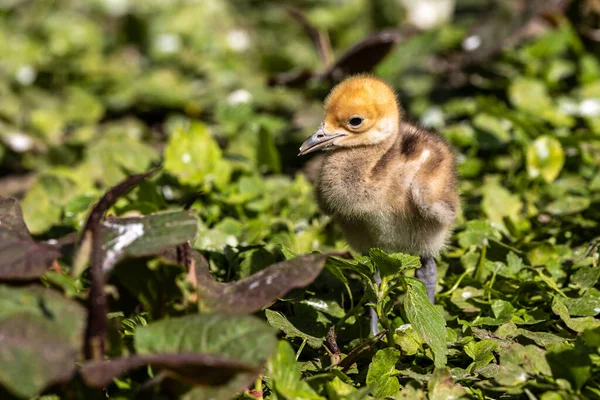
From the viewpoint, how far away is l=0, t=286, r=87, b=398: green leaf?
1.78 meters

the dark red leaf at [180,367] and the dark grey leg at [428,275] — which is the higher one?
the dark red leaf at [180,367]

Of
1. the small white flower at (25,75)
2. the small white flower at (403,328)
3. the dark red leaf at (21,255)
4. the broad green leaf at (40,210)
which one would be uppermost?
the small white flower at (25,75)

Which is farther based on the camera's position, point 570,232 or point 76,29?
point 76,29

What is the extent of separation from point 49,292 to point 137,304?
0.56 meters

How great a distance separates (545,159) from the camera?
3.84m

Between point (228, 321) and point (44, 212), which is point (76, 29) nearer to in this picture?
point (44, 212)

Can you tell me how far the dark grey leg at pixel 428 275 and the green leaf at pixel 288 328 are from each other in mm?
493

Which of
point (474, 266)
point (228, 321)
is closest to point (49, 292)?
point (228, 321)

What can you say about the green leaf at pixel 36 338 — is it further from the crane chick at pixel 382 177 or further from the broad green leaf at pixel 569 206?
the broad green leaf at pixel 569 206

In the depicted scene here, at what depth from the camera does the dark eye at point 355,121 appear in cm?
280

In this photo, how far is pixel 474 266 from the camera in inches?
123

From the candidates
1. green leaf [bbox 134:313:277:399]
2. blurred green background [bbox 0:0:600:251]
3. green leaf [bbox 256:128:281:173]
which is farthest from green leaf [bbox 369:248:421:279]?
green leaf [bbox 256:128:281:173]

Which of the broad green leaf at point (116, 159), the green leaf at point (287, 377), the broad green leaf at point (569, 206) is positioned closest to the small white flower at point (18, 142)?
the broad green leaf at point (116, 159)

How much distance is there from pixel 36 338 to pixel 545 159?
8.90 ft
